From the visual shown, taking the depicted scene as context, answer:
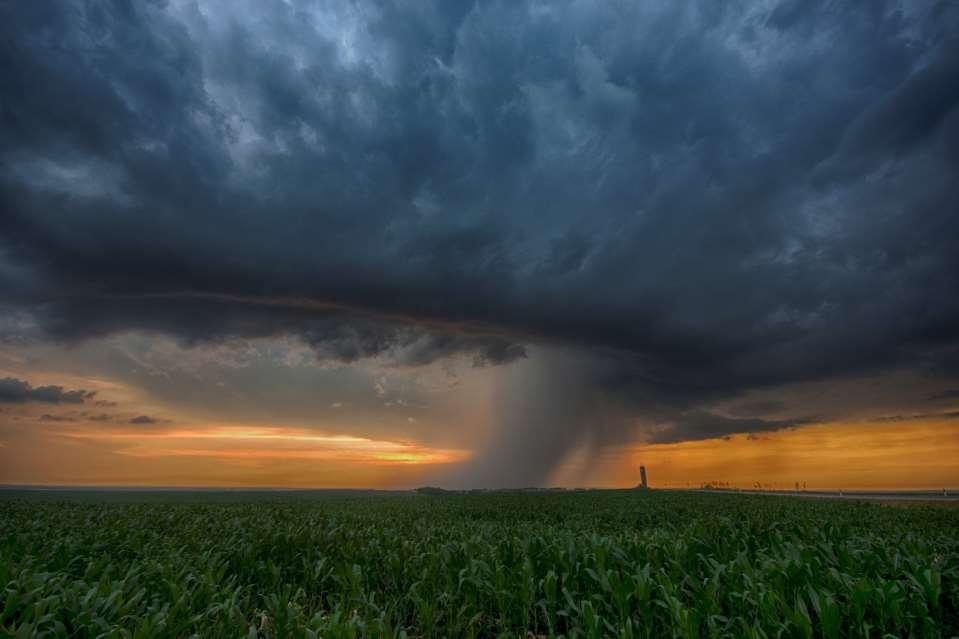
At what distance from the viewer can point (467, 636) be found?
889cm

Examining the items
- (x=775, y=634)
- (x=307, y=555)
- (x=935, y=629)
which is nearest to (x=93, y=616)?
(x=307, y=555)

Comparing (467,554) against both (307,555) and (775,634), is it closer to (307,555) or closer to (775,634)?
(307,555)

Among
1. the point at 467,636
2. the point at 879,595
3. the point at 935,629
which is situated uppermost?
the point at 879,595

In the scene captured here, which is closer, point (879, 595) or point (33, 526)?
point (879, 595)

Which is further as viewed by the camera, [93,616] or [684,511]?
[684,511]

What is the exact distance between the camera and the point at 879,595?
757cm

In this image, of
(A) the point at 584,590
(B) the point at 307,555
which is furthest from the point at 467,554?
(B) the point at 307,555

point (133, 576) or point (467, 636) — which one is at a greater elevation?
point (133, 576)

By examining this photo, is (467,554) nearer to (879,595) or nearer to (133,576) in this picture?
(133,576)

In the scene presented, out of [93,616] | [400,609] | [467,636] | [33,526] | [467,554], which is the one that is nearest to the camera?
[93,616]

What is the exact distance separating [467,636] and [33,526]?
66.7 ft

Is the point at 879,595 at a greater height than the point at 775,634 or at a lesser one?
greater

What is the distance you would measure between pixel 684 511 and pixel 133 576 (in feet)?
91.3

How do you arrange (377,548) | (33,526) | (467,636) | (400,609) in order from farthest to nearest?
(33,526)
(377,548)
(400,609)
(467,636)
